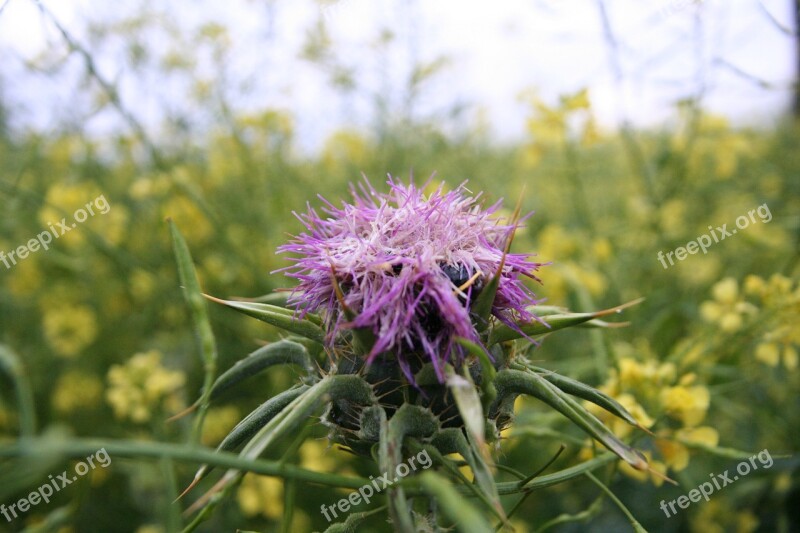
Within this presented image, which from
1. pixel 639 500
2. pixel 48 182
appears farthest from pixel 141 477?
pixel 48 182

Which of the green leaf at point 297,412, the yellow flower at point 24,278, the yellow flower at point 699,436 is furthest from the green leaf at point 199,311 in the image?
the yellow flower at point 24,278

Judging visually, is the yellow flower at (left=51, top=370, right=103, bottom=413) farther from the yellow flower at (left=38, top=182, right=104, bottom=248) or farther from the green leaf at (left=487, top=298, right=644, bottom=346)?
the green leaf at (left=487, top=298, right=644, bottom=346)

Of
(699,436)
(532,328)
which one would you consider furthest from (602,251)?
(532,328)

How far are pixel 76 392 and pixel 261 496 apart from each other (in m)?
1.24

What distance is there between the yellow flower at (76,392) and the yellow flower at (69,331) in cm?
11

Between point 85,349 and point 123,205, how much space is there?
2.59 feet

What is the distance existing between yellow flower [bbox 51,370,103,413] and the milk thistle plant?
214 cm

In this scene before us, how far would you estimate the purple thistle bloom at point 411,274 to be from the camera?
0.98 m

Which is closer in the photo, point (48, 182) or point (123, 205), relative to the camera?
point (123, 205)

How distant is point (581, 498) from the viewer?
2.22 metres

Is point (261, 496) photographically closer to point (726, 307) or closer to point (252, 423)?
point (252, 423)

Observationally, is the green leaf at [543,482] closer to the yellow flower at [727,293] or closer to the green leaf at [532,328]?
the green leaf at [532,328]

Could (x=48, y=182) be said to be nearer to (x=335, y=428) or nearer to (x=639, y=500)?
(x=335, y=428)

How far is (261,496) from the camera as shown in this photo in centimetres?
217
